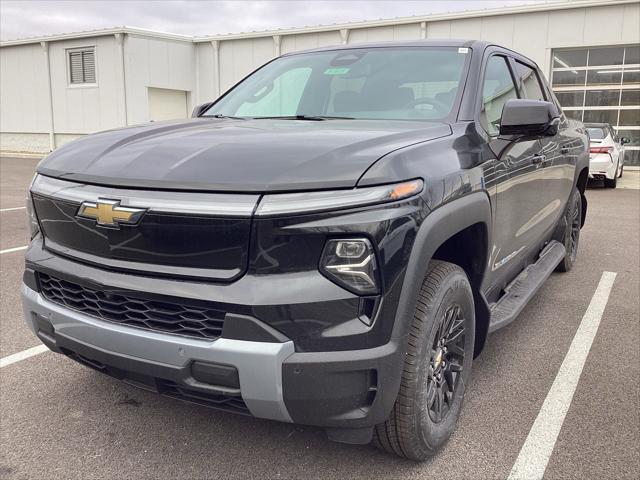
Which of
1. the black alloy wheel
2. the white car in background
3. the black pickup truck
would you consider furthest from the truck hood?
the white car in background

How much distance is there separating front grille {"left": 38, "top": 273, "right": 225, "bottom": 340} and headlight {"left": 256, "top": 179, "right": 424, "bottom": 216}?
15.4 inches

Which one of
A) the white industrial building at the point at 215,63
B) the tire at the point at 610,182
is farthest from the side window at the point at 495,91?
the white industrial building at the point at 215,63

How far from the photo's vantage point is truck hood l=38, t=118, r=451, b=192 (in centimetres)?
201

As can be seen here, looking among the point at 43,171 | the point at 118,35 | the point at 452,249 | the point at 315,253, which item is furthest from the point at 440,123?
the point at 118,35

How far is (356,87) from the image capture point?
336cm

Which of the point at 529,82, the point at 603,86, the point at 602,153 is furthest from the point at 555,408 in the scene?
the point at 603,86

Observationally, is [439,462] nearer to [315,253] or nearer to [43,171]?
[315,253]

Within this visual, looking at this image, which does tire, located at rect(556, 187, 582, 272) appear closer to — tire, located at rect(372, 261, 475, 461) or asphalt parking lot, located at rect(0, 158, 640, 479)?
asphalt parking lot, located at rect(0, 158, 640, 479)

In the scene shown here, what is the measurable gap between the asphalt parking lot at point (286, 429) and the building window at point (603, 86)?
15.3 meters

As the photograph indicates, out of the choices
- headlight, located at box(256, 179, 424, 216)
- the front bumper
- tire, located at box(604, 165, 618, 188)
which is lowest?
tire, located at box(604, 165, 618, 188)

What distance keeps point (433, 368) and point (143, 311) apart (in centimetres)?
119

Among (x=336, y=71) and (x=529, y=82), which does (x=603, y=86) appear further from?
(x=336, y=71)

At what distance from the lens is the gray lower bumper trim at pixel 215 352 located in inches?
75.3

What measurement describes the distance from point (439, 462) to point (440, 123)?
151 cm
